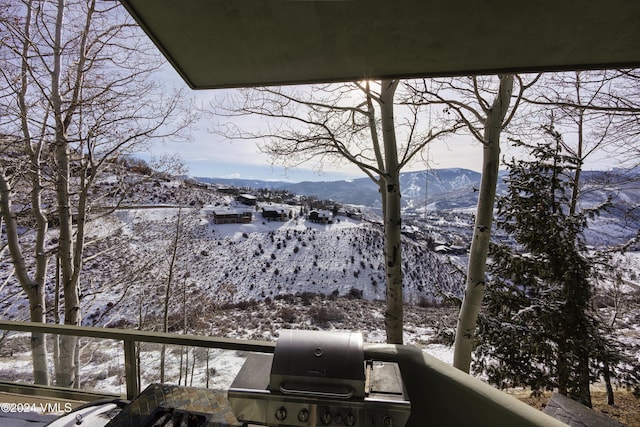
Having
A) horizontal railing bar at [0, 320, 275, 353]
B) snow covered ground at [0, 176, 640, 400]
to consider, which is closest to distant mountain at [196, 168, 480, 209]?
snow covered ground at [0, 176, 640, 400]

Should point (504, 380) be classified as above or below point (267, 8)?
below

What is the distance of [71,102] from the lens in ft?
14.6

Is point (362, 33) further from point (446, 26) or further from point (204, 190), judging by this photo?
point (204, 190)

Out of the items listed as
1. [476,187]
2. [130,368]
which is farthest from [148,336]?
[476,187]

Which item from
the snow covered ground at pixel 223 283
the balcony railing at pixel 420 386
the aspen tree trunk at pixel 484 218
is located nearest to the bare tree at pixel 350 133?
the aspen tree trunk at pixel 484 218

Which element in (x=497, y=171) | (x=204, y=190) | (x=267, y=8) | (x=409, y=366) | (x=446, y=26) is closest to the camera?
(x=267, y=8)

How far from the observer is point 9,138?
14.6 ft

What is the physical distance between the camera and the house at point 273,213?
13945mm

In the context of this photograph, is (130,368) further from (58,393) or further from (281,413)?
(281,413)

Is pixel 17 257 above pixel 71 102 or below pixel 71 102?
below

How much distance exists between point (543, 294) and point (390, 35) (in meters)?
4.62

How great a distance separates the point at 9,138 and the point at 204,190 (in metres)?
5.63

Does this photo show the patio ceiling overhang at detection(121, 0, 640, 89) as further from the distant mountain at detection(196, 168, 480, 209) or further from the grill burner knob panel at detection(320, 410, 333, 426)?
the distant mountain at detection(196, 168, 480, 209)

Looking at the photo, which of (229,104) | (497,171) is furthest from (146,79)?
(497,171)
